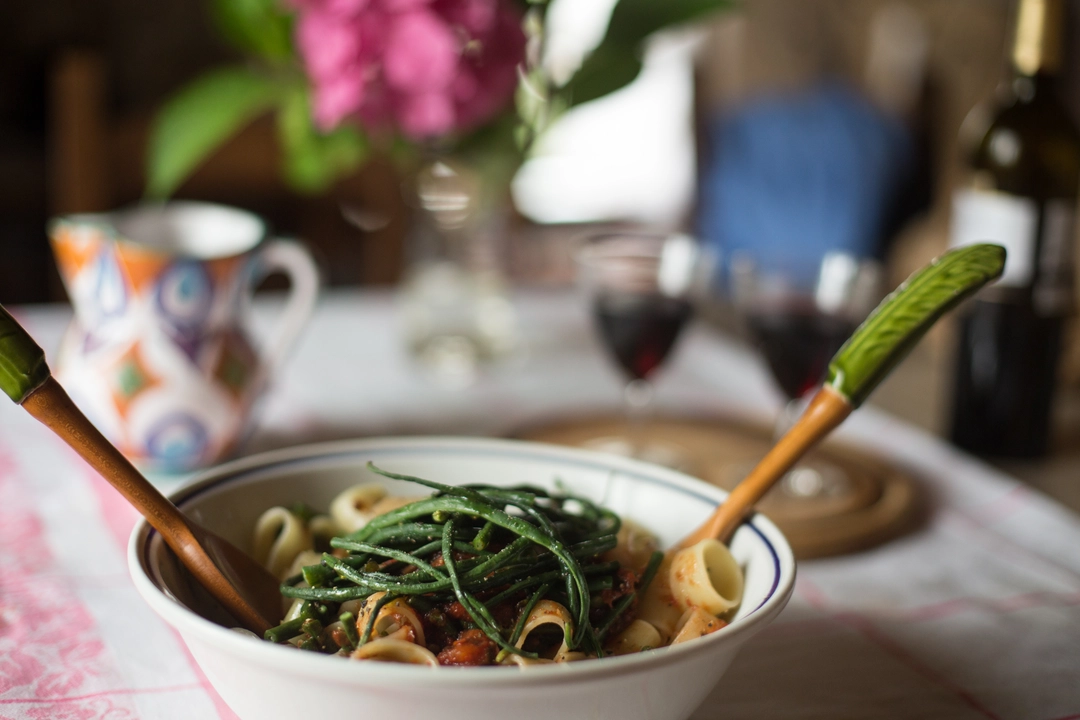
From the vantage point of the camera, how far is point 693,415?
4.19ft

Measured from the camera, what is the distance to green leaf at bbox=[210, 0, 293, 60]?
123 cm

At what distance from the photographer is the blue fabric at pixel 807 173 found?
2.95 meters

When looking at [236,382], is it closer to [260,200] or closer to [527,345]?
[527,345]

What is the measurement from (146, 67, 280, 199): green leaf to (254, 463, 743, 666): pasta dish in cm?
77

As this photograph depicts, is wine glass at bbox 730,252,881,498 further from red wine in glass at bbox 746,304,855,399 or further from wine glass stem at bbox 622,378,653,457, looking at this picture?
wine glass stem at bbox 622,378,653,457

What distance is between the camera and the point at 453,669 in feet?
1.46

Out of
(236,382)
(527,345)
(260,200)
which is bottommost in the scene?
(260,200)

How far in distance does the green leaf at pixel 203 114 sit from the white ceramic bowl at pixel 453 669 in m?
0.67

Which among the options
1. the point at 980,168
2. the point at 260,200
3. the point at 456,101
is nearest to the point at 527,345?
the point at 456,101

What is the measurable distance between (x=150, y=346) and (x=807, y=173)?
2533 mm

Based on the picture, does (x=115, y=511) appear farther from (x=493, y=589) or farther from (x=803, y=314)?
(x=803, y=314)

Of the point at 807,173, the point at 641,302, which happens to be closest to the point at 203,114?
the point at 641,302

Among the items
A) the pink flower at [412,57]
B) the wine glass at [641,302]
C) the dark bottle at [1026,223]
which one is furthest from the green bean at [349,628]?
the dark bottle at [1026,223]

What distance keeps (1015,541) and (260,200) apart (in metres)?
2.94
